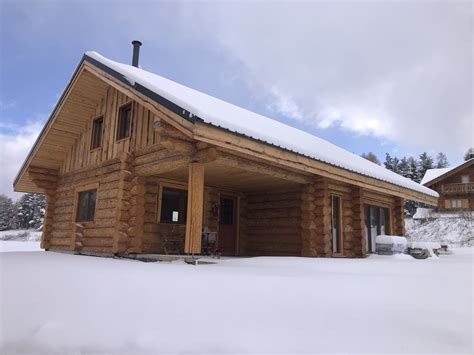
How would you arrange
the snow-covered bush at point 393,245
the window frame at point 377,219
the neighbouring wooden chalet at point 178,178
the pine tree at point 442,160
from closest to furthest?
the neighbouring wooden chalet at point 178,178, the snow-covered bush at point 393,245, the window frame at point 377,219, the pine tree at point 442,160

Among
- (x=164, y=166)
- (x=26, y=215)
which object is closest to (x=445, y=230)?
(x=164, y=166)

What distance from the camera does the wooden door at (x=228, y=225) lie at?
1177cm

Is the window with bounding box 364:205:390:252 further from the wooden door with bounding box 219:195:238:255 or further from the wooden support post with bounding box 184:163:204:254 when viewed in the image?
the wooden support post with bounding box 184:163:204:254

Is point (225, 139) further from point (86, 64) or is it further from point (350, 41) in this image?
point (350, 41)

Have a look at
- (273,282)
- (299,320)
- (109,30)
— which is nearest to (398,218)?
(273,282)

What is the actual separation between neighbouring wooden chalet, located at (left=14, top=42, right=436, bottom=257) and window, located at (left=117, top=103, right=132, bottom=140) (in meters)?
0.03

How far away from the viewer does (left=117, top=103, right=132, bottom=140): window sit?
1009 cm

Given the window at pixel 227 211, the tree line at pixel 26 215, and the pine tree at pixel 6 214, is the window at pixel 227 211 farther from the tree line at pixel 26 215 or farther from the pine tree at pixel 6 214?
the pine tree at pixel 6 214

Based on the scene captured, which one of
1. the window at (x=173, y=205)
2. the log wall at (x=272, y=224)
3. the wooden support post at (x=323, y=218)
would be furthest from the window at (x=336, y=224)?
the window at (x=173, y=205)

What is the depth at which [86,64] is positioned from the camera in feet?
32.7

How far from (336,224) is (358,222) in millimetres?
1005

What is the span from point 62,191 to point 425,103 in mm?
23647

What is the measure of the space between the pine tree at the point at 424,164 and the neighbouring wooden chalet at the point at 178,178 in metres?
41.9

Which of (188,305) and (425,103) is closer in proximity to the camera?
(188,305)
